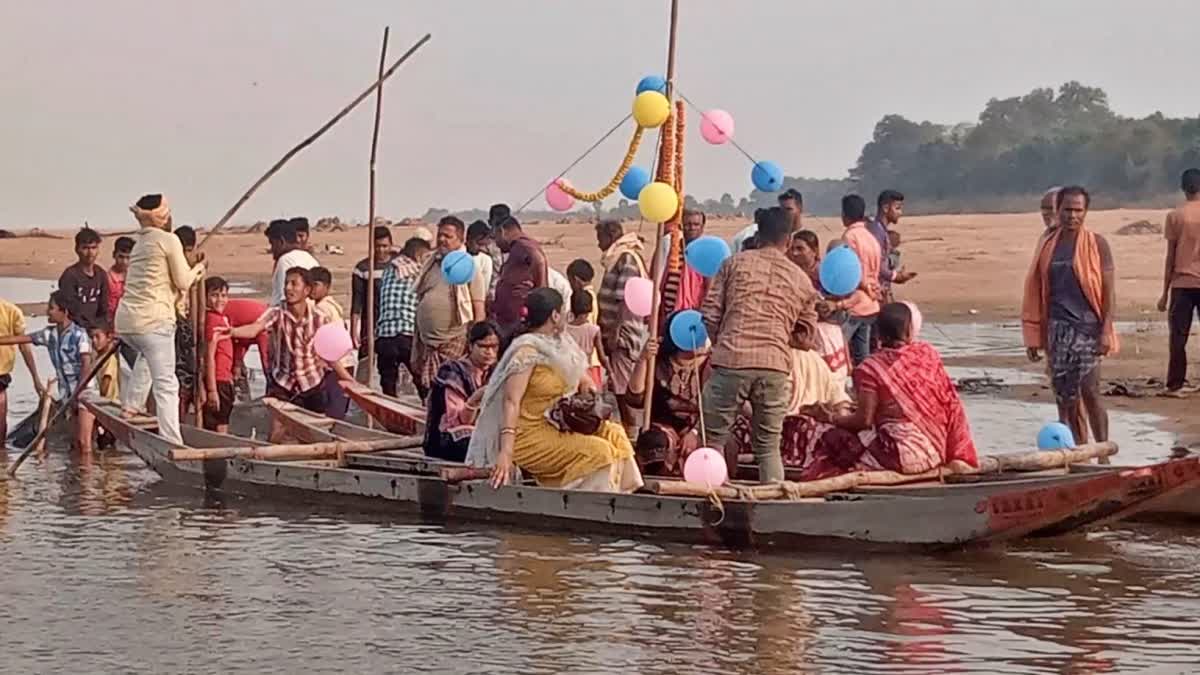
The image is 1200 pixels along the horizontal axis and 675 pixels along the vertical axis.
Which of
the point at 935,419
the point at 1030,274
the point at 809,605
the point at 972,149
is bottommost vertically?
the point at 809,605

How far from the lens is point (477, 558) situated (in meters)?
9.11

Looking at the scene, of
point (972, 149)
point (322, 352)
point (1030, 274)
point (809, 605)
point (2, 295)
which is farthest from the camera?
point (972, 149)

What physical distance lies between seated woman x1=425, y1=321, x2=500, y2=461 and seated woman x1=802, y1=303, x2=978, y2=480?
1.87m

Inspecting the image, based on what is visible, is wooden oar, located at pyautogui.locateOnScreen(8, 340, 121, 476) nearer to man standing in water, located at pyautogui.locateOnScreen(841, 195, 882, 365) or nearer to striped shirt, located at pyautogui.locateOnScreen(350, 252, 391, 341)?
striped shirt, located at pyautogui.locateOnScreen(350, 252, 391, 341)

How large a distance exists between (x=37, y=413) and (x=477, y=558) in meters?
5.34

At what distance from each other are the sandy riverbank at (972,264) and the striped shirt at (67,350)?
282 inches

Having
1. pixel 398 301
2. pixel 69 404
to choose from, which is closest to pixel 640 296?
pixel 398 301

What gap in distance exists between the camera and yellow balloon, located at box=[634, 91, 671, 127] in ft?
32.1

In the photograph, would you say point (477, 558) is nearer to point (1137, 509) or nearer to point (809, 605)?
point (809, 605)

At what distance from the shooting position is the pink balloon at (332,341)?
11820mm

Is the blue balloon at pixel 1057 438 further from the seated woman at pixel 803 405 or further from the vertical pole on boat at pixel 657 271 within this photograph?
the vertical pole on boat at pixel 657 271

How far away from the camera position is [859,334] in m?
12.5

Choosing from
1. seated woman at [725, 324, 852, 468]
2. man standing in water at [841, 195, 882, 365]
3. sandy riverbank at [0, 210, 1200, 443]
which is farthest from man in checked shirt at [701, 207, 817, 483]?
sandy riverbank at [0, 210, 1200, 443]

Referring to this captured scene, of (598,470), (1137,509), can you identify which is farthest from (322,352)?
(1137,509)
